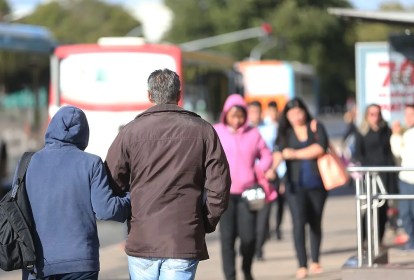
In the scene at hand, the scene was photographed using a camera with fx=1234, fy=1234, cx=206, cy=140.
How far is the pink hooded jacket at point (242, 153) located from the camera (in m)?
10.5

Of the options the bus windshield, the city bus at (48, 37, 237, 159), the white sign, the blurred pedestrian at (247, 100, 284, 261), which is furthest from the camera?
the bus windshield

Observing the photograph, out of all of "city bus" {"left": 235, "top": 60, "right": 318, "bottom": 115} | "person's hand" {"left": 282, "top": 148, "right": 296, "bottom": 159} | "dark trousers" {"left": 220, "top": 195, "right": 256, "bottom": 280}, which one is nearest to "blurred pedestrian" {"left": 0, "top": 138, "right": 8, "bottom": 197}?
"person's hand" {"left": 282, "top": 148, "right": 296, "bottom": 159}

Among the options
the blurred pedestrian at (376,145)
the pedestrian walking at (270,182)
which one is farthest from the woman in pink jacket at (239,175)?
the blurred pedestrian at (376,145)

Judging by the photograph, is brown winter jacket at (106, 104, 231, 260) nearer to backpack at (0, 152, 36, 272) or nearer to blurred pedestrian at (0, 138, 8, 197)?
backpack at (0, 152, 36, 272)

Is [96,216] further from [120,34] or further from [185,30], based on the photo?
[120,34]

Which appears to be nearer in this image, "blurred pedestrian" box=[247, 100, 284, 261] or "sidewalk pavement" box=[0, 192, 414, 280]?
"sidewalk pavement" box=[0, 192, 414, 280]

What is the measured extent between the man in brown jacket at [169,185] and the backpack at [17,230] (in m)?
0.48

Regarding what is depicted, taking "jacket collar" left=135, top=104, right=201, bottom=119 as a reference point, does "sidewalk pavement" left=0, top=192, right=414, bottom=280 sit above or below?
below

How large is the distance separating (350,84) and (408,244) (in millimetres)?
84708

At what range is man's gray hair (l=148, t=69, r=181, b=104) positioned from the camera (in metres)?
6.31

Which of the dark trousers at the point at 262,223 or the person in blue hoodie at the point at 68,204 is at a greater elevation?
the person in blue hoodie at the point at 68,204

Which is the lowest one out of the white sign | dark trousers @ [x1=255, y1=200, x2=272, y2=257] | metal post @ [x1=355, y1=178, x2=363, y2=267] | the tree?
dark trousers @ [x1=255, y1=200, x2=272, y2=257]

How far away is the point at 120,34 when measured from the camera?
11431cm

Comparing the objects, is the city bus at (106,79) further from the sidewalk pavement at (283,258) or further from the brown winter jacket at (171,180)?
the brown winter jacket at (171,180)
